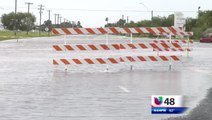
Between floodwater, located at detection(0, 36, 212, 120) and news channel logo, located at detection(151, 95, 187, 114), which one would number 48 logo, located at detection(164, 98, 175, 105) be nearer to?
news channel logo, located at detection(151, 95, 187, 114)

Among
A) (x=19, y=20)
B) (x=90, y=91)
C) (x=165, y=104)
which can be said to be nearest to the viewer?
(x=165, y=104)

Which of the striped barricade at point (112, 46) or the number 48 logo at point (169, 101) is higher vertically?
the striped barricade at point (112, 46)

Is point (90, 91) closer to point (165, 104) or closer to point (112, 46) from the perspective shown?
point (112, 46)

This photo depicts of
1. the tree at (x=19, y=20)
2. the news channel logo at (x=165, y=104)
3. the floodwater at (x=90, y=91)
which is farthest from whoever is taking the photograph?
the tree at (x=19, y=20)

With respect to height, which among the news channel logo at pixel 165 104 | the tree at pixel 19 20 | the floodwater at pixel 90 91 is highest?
the tree at pixel 19 20

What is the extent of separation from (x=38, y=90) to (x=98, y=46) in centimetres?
751

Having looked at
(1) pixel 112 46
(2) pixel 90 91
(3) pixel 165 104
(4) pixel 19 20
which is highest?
(4) pixel 19 20

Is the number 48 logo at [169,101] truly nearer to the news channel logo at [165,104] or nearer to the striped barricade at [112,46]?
the news channel logo at [165,104]

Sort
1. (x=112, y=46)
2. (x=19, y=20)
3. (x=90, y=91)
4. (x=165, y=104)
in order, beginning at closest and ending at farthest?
(x=165, y=104)
(x=90, y=91)
(x=112, y=46)
(x=19, y=20)

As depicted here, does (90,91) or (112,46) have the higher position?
(112,46)

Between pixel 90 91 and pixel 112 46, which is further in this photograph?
pixel 112 46

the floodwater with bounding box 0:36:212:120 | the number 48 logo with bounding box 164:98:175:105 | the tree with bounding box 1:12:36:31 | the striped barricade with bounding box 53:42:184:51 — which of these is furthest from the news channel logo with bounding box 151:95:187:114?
the tree with bounding box 1:12:36:31

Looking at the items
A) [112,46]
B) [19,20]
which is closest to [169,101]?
[112,46]

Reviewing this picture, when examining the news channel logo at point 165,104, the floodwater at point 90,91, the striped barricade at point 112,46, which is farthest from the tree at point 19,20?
the news channel logo at point 165,104
